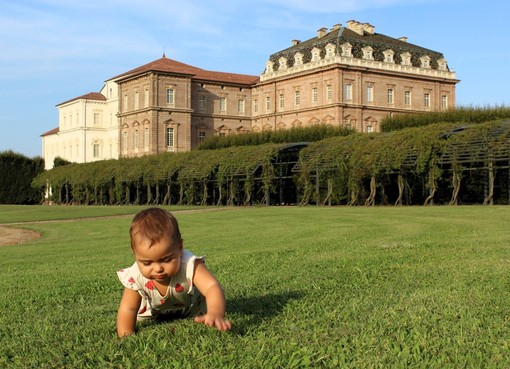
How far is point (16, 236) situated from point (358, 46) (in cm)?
5386

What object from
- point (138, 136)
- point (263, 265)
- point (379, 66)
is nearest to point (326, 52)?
point (379, 66)

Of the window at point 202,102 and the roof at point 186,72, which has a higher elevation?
the roof at point 186,72

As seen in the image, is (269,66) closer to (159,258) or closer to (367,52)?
(367,52)

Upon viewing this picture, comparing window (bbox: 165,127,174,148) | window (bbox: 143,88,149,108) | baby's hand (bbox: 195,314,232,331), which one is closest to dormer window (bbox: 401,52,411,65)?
window (bbox: 165,127,174,148)

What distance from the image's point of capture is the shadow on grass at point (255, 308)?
11.2ft

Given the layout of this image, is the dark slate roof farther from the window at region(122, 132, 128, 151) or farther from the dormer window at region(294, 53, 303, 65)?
the window at region(122, 132, 128, 151)

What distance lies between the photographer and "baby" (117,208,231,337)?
10.9 ft

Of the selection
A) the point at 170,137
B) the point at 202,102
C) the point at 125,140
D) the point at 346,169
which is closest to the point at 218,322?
the point at 346,169

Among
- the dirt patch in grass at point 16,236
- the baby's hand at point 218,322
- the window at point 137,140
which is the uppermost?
the window at point 137,140

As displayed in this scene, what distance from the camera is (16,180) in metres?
60.8

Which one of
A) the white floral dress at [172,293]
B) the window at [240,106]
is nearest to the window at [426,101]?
the window at [240,106]

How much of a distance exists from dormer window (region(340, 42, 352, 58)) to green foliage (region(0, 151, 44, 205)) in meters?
33.9

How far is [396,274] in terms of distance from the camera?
5.05 meters

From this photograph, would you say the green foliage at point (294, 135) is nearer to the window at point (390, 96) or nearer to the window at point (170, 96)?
the window at point (170, 96)
